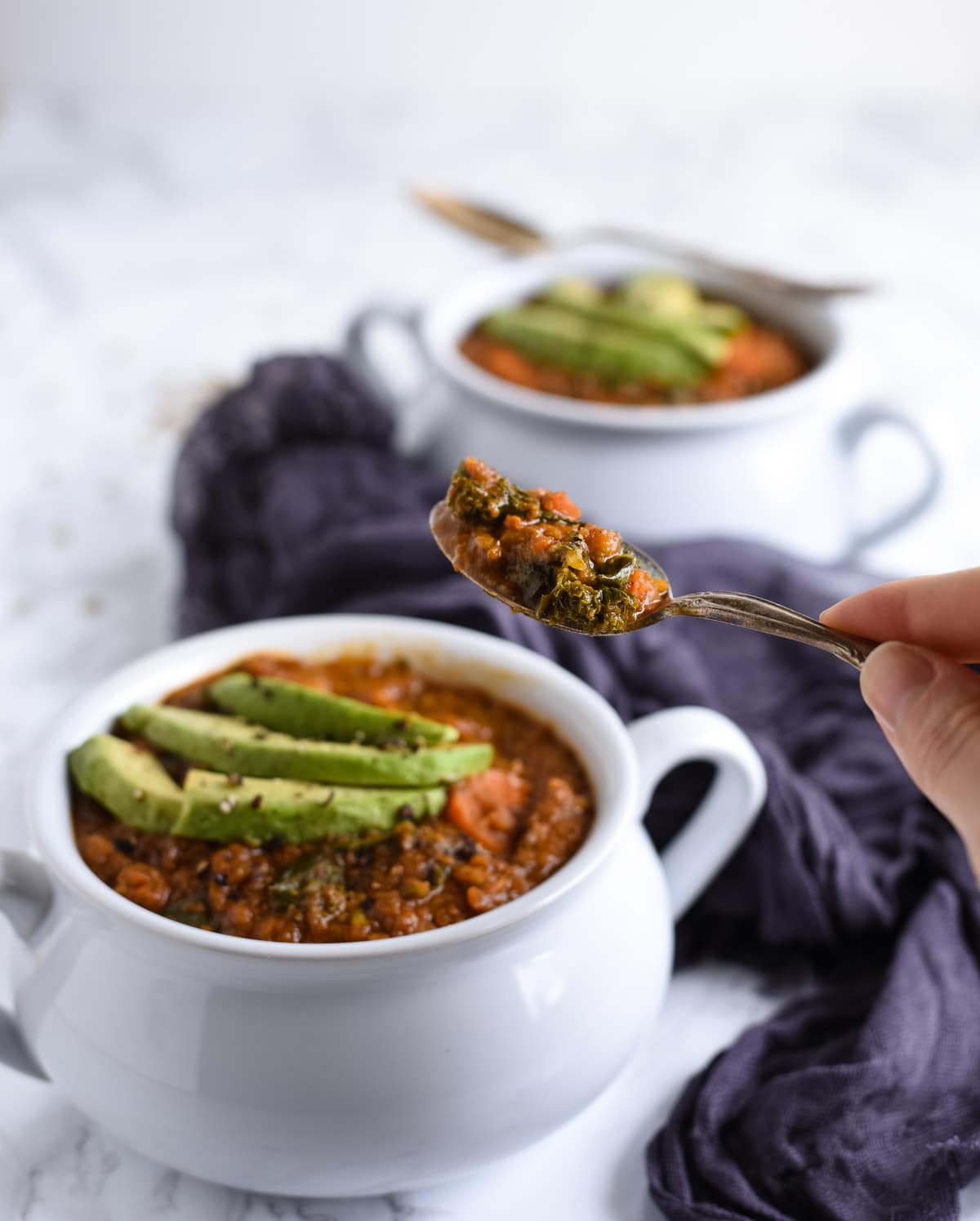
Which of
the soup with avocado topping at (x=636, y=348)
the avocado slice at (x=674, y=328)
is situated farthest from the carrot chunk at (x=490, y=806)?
the avocado slice at (x=674, y=328)

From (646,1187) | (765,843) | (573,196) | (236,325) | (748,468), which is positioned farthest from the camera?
(573,196)

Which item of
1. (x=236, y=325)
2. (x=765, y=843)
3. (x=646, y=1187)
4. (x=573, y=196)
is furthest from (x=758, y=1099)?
(x=573, y=196)

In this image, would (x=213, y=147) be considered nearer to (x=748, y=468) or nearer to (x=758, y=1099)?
(x=748, y=468)

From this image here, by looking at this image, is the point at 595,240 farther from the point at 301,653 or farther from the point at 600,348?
the point at 301,653

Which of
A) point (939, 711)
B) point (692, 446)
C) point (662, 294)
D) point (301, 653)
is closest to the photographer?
point (939, 711)

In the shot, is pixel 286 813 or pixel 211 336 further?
pixel 211 336

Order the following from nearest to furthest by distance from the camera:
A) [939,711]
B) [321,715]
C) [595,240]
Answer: [939,711], [321,715], [595,240]

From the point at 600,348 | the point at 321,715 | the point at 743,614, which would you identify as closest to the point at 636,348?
the point at 600,348
